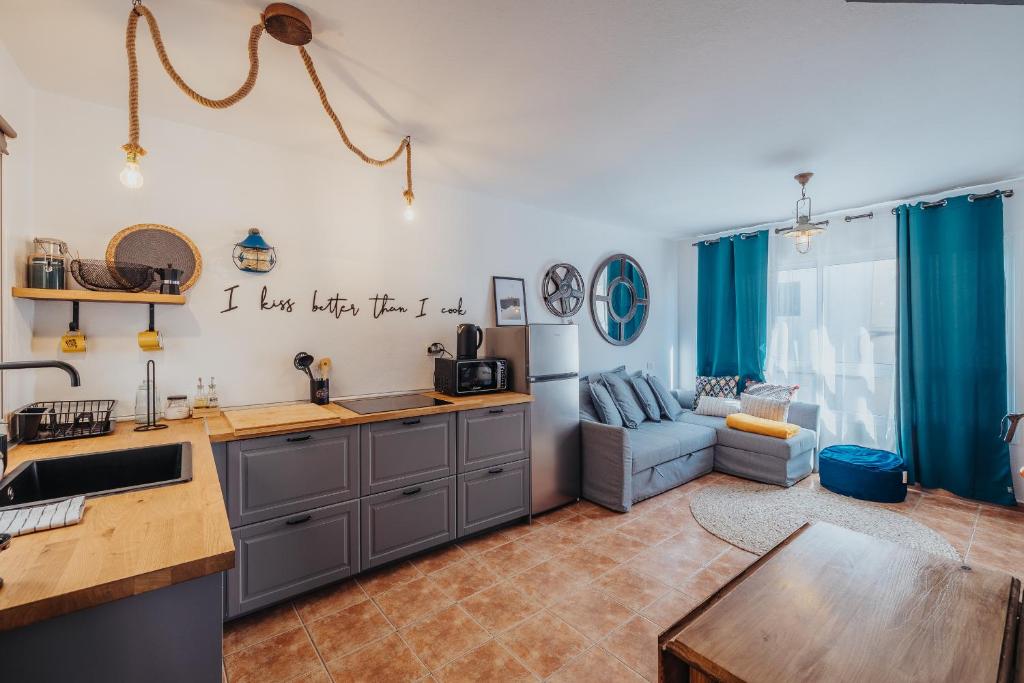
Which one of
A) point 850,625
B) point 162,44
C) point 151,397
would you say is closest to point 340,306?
point 151,397

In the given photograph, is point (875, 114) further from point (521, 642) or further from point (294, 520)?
point (294, 520)

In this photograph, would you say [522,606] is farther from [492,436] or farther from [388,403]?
[388,403]

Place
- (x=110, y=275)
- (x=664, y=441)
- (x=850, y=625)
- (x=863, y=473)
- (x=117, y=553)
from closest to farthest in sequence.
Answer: (x=117, y=553) < (x=850, y=625) < (x=110, y=275) < (x=863, y=473) < (x=664, y=441)

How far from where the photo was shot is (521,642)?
1995mm

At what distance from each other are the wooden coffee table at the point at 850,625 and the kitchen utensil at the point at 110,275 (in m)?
2.68

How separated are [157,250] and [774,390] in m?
5.14

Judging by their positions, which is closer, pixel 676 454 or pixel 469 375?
pixel 469 375

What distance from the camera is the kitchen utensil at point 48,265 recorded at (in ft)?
6.34

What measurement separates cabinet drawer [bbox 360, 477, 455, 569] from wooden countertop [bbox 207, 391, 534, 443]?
1.48ft

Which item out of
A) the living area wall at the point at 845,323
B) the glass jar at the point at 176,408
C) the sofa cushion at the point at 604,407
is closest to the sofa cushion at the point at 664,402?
Answer: the sofa cushion at the point at 604,407

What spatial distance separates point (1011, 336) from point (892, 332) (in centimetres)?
71

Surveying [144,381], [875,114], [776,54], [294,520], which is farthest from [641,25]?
[144,381]

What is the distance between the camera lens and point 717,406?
471 centimetres

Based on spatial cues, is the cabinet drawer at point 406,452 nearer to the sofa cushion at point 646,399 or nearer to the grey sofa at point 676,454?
the grey sofa at point 676,454
